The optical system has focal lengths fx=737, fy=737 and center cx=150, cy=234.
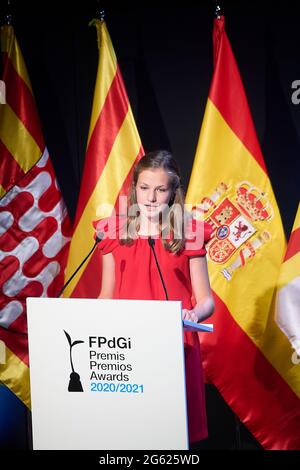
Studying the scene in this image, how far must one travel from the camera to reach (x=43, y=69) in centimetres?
376

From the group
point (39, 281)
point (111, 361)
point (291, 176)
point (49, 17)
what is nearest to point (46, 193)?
point (39, 281)

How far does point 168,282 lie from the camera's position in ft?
9.36

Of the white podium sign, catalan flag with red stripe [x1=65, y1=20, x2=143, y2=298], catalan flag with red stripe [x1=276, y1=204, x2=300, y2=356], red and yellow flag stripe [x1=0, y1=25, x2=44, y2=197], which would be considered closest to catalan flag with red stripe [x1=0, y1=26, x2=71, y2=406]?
red and yellow flag stripe [x1=0, y1=25, x2=44, y2=197]

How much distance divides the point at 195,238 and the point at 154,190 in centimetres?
25

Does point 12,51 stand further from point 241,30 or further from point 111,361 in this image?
point 111,361

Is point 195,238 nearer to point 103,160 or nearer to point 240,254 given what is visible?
point 240,254

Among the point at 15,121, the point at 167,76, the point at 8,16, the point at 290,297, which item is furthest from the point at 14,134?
the point at 290,297

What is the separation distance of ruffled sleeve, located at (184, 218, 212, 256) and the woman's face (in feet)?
0.45

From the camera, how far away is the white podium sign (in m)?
2.25

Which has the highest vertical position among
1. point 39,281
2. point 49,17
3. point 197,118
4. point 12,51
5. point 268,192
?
point 49,17

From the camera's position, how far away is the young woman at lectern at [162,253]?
9.29 feet

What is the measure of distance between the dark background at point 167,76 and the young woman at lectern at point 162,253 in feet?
2.68

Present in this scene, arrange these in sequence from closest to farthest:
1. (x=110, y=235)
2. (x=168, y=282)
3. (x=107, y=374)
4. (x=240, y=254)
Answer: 1. (x=107, y=374)
2. (x=168, y=282)
3. (x=110, y=235)
4. (x=240, y=254)

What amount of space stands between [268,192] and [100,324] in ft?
4.42
